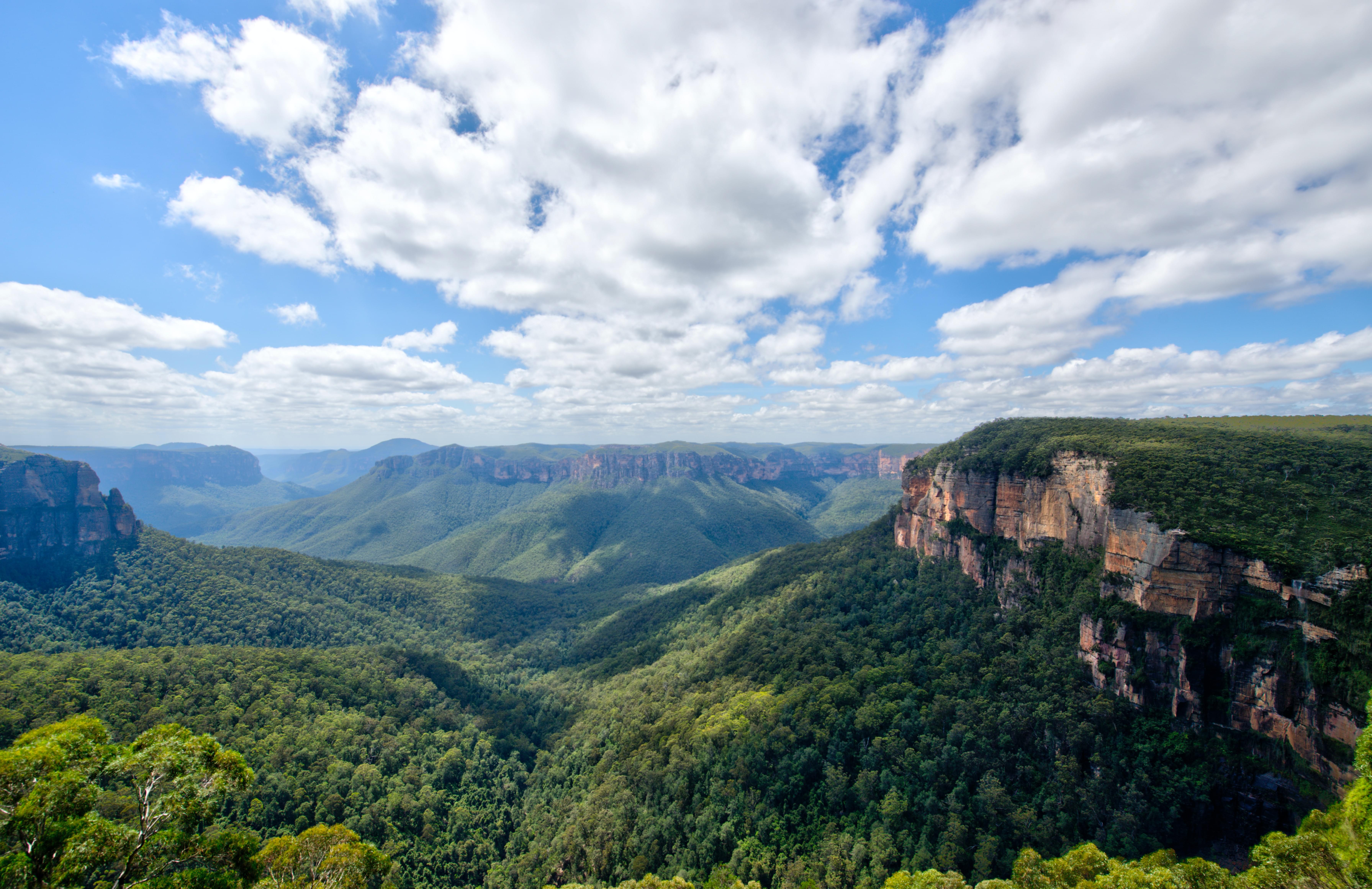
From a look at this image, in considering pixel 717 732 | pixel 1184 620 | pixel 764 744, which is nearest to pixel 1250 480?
pixel 1184 620

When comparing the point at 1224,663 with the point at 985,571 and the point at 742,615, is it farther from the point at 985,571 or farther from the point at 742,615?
the point at 742,615

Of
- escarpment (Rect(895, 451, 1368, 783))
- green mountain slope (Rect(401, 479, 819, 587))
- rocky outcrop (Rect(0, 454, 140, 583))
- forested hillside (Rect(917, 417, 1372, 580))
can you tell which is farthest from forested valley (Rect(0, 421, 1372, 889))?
green mountain slope (Rect(401, 479, 819, 587))

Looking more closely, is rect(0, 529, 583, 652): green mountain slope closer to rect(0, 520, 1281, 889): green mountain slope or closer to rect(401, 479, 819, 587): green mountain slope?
rect(0, 520, 1281, 889): green mountain slope

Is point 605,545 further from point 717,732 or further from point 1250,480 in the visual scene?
point 1250,480

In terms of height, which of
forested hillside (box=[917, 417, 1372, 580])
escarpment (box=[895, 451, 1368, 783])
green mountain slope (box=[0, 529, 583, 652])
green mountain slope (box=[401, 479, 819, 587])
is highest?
forested hillside (box=[917, 417, 1372, 580])

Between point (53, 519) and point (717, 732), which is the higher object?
point (53, 519)

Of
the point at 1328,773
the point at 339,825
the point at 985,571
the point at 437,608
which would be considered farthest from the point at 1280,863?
the point at 437,608

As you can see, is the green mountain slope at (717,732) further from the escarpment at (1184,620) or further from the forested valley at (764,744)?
the escarpment at (1184,620)
